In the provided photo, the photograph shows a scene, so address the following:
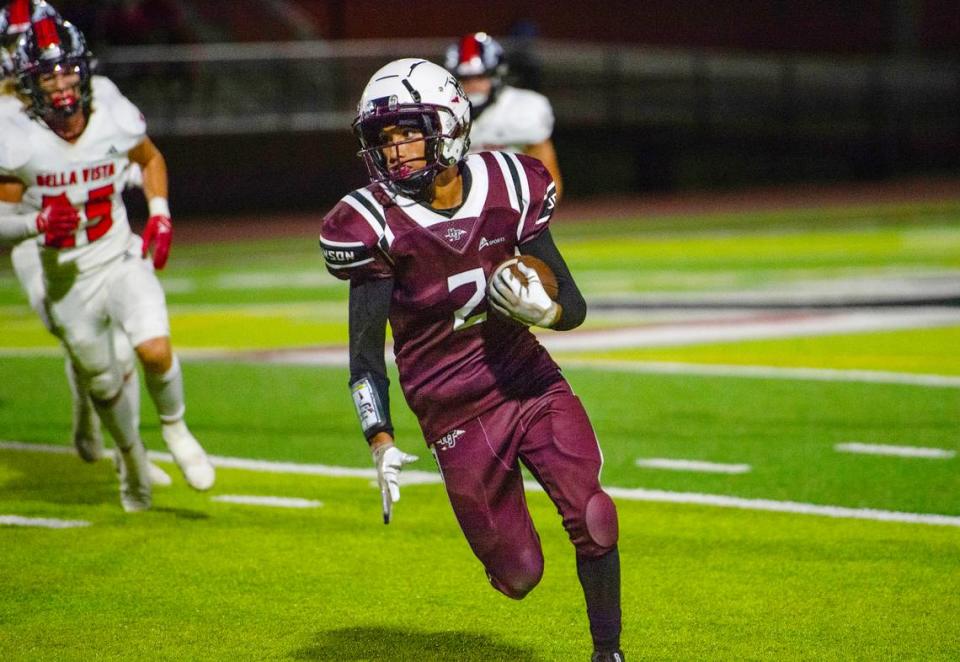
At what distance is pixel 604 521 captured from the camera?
4.28 metres

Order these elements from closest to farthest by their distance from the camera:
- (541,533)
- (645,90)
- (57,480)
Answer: (541,533)
(57,480)
(645,90)

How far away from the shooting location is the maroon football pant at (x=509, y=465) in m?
4.41

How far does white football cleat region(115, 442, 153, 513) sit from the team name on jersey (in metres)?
1.09

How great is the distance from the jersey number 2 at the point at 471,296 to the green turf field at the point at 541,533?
3.19 feet

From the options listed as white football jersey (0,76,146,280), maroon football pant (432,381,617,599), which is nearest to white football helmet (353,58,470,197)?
maroon football pant (432,381,617,599)

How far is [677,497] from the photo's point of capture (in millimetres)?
6703

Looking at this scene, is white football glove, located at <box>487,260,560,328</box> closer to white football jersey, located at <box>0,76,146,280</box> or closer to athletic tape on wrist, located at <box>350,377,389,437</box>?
athletic tape on wrist, located at <box>350,377,389,437</box>

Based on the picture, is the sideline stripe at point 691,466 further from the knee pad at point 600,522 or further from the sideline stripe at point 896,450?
the knee pad at point 600,522

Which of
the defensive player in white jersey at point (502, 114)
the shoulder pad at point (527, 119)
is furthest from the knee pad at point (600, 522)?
the shoulder pad at point (527, 119)

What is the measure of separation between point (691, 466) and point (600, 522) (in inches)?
121

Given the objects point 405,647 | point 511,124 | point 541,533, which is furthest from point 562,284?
point 511,124

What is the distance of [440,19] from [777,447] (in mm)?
19661

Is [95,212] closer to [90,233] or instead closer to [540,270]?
[90,233]

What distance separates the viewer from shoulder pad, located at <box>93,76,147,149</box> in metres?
6.74
